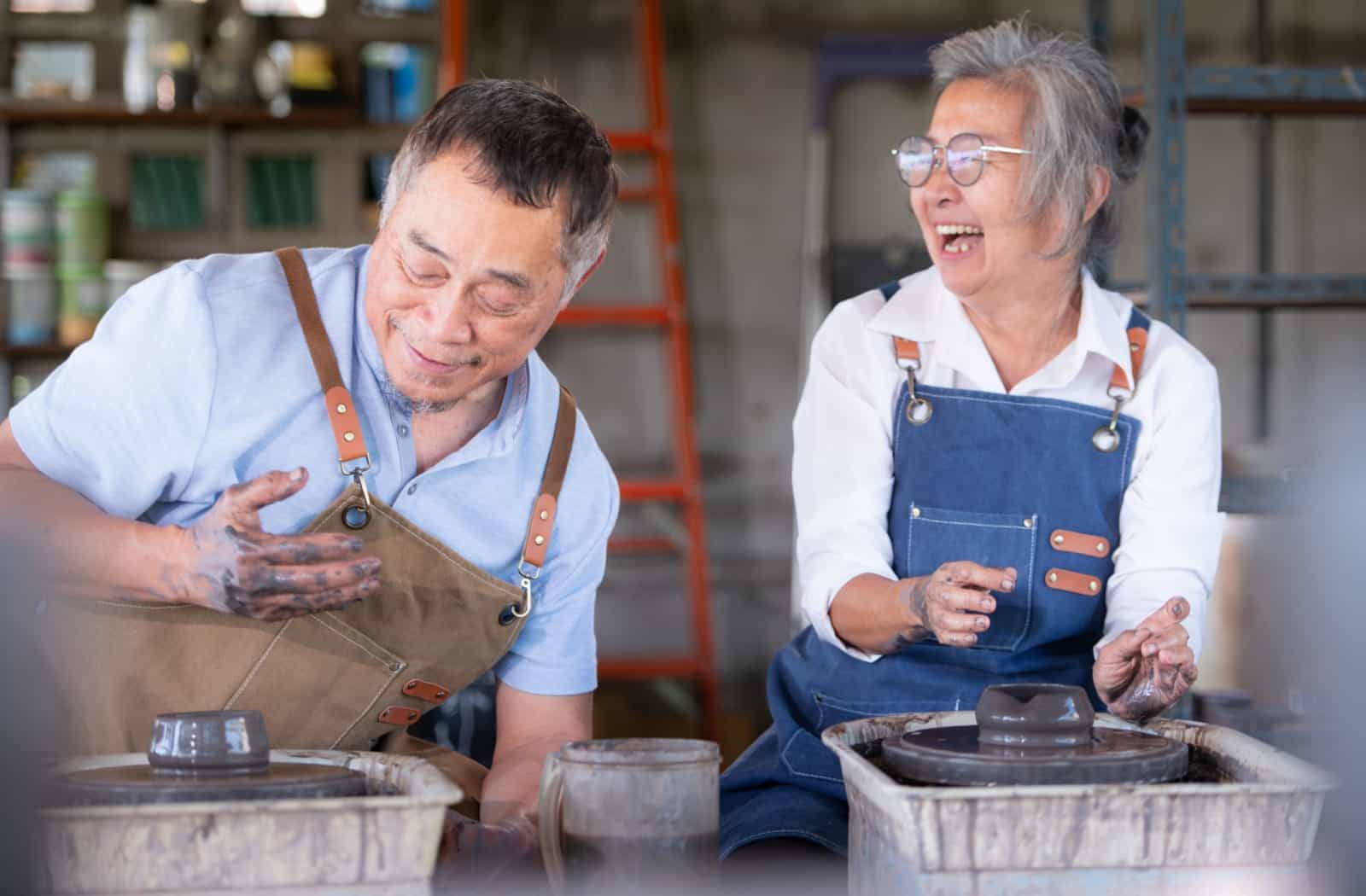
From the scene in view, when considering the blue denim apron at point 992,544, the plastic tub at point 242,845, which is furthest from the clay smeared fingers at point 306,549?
the blue denim apron at point 992,544

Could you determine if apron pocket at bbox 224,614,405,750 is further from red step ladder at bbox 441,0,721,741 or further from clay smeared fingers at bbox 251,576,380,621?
red step ladder at bbox 441,0,721,741

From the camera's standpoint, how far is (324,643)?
167 centimetres

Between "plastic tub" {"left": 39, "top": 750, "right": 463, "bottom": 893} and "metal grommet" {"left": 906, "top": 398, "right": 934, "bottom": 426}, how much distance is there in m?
1.08

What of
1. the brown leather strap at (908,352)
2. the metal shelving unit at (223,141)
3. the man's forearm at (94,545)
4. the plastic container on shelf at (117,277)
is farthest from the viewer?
the metal shelving unit at (223,141)

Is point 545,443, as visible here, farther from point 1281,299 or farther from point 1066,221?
point 1281,299

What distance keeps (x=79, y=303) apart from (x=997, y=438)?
11.1ft

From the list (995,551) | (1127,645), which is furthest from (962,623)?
(995,551)

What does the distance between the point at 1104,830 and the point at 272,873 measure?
565 millimetres

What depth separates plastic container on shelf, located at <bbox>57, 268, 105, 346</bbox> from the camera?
14.6 feet

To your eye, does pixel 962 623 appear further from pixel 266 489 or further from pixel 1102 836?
pixel 266 489

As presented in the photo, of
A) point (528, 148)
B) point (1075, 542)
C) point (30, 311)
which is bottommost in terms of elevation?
point (1075, 542)

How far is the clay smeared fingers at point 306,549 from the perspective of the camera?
4.19 feet

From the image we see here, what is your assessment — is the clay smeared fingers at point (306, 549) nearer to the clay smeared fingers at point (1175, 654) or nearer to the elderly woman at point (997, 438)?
the elderly woman at point (997, 438)

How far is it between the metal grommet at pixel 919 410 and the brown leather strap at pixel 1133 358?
0.24 m
